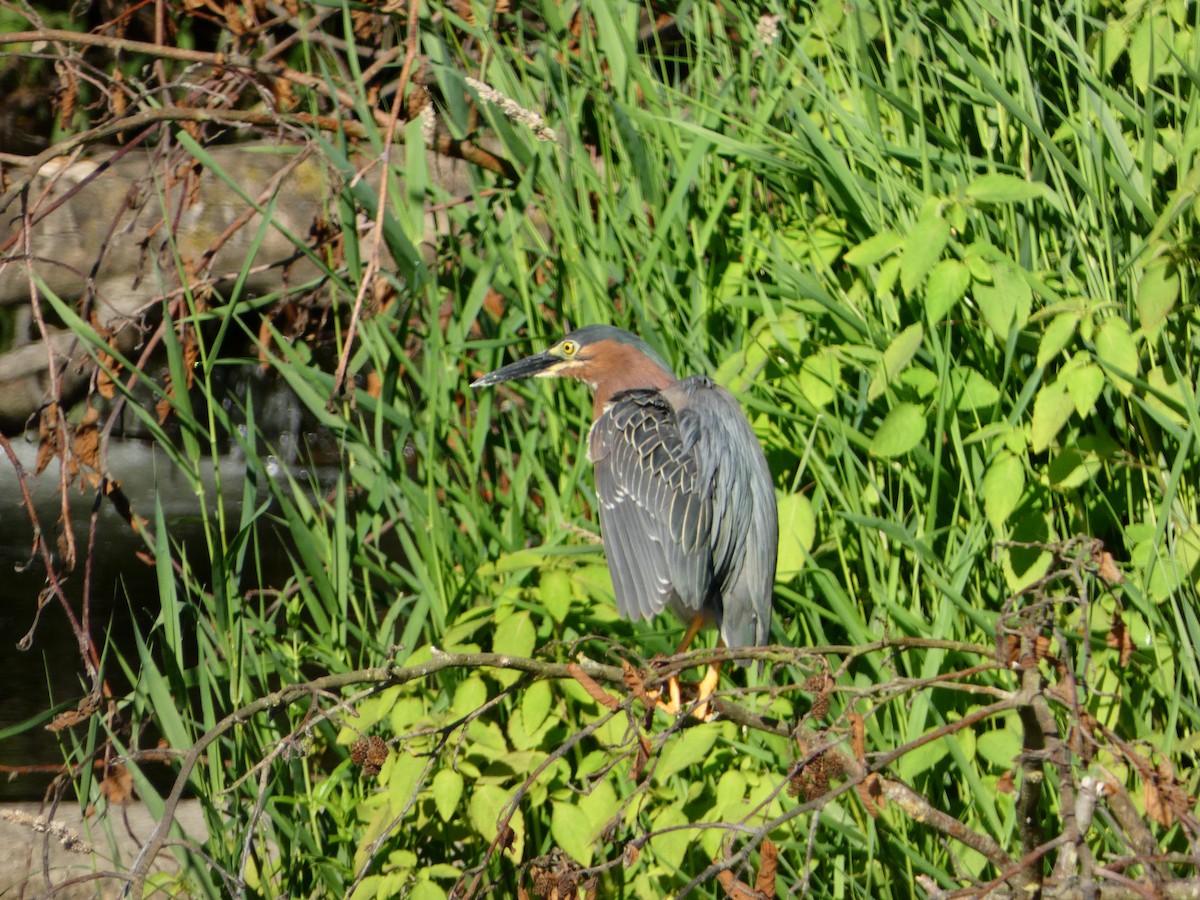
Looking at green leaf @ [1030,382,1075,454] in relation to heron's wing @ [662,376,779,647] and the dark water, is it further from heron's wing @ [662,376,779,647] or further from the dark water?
the dark water

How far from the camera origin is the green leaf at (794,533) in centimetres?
204

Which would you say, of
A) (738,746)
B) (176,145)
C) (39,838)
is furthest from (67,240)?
(738,746)

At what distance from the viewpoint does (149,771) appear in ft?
11.6

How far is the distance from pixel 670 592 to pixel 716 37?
1.12 metres

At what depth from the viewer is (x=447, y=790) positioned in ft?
6.31

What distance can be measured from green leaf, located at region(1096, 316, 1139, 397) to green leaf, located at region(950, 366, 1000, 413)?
9.9 inches

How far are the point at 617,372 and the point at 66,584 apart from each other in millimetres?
2668

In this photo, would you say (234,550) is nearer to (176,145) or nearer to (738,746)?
(738,746)

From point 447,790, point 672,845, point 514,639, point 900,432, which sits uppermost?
point 900,432

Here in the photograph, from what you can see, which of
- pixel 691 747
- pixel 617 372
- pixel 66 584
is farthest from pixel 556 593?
pixel 66 584

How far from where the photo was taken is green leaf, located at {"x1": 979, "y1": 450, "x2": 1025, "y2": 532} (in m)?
1.99

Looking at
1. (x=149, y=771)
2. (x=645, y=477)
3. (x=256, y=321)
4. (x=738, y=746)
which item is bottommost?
(x=149, y=771)

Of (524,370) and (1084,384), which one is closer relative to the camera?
(1084,384)

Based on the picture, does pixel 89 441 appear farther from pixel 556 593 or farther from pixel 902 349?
pixel 902 349
